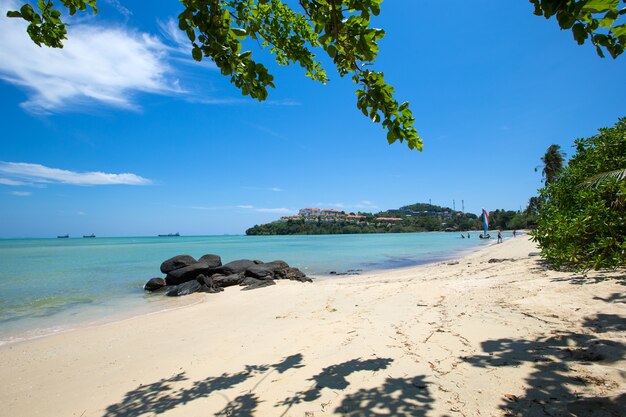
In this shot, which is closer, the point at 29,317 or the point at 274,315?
the point at 274,315

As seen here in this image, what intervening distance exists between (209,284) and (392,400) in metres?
13.0

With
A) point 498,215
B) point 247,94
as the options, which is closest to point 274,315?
point 247,94

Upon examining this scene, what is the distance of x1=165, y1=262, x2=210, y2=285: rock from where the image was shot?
15656mm

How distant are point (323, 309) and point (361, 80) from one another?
706 cm

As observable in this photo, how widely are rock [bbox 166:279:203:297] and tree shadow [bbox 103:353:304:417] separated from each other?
32.3 ft

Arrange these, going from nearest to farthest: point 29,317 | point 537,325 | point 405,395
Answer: point 405,395, point 537,325, point 29,317

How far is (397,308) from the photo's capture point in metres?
7.39

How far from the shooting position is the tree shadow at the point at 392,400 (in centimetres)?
299

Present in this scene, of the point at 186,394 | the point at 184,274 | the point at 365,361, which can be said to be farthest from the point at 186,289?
the point at 365,361

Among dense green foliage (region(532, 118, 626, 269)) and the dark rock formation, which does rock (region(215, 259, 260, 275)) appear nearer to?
the dark rock formation

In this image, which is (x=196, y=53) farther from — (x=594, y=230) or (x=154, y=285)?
(x=154, y=285)

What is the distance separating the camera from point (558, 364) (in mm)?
3531

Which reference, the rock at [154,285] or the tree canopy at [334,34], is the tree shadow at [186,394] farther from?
the rock at [154,285]

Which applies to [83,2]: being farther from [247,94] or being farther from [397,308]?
[397,308]
